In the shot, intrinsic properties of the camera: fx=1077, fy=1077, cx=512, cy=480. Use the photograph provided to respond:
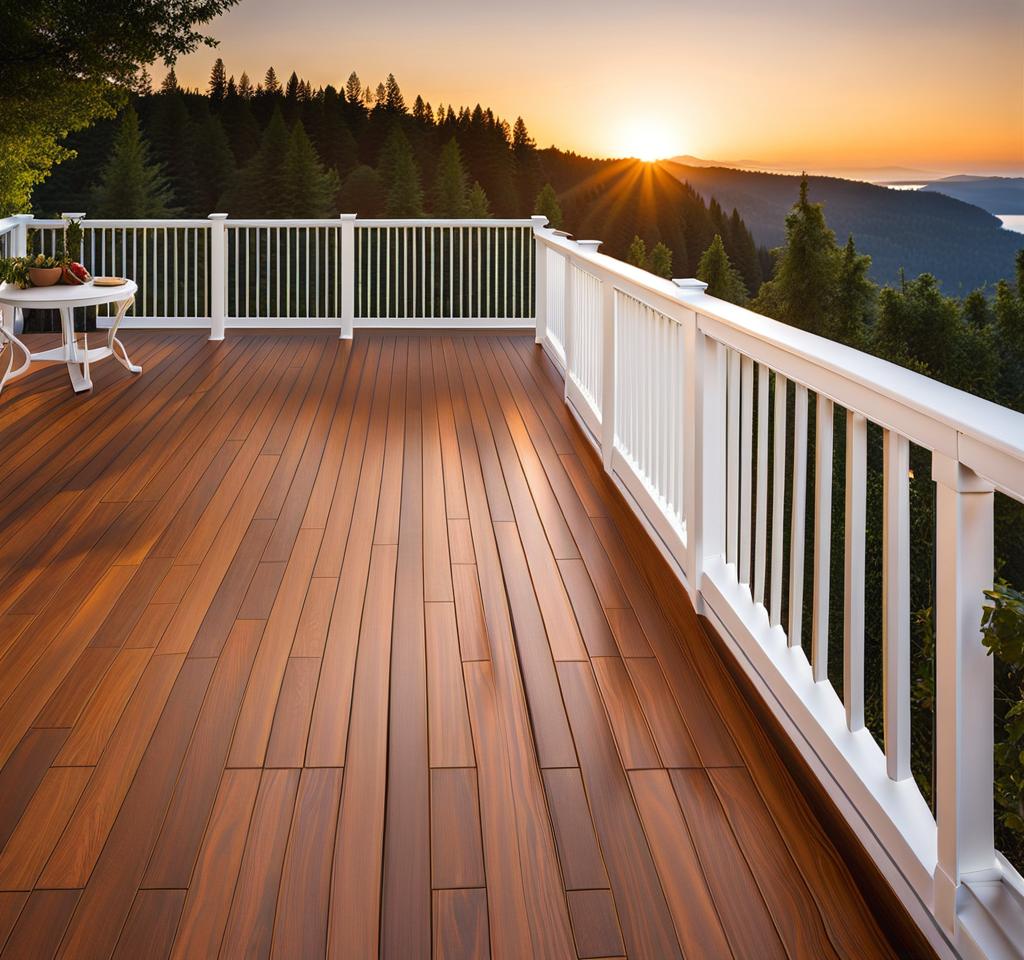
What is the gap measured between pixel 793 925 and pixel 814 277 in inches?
1827

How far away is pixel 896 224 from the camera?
4788cm

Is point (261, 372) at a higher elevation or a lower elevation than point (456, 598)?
higher

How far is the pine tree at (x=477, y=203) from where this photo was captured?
30.5m

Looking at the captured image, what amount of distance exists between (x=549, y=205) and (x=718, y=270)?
12253 mm

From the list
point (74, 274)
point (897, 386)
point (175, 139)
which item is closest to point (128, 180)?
point (175, 139)

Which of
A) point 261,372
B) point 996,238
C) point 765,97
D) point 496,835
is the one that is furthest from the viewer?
point 996,238

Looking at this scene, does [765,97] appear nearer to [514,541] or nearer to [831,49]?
[831,49]

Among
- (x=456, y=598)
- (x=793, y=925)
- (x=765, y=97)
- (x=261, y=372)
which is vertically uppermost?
(x=765, y=97)

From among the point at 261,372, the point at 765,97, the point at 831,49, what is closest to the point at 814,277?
the point at 765,97

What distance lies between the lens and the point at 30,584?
3381 mm

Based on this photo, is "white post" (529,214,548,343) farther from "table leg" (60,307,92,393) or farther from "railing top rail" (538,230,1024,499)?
"railing top rail" (538,230,1024,499)

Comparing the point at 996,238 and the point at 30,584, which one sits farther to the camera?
the point at 996,238

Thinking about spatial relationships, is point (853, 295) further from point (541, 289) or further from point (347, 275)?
point (347, 275)

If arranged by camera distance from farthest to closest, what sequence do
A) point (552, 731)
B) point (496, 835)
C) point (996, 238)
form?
point (996, 238) → point (552, 731) → point (496, 835)
